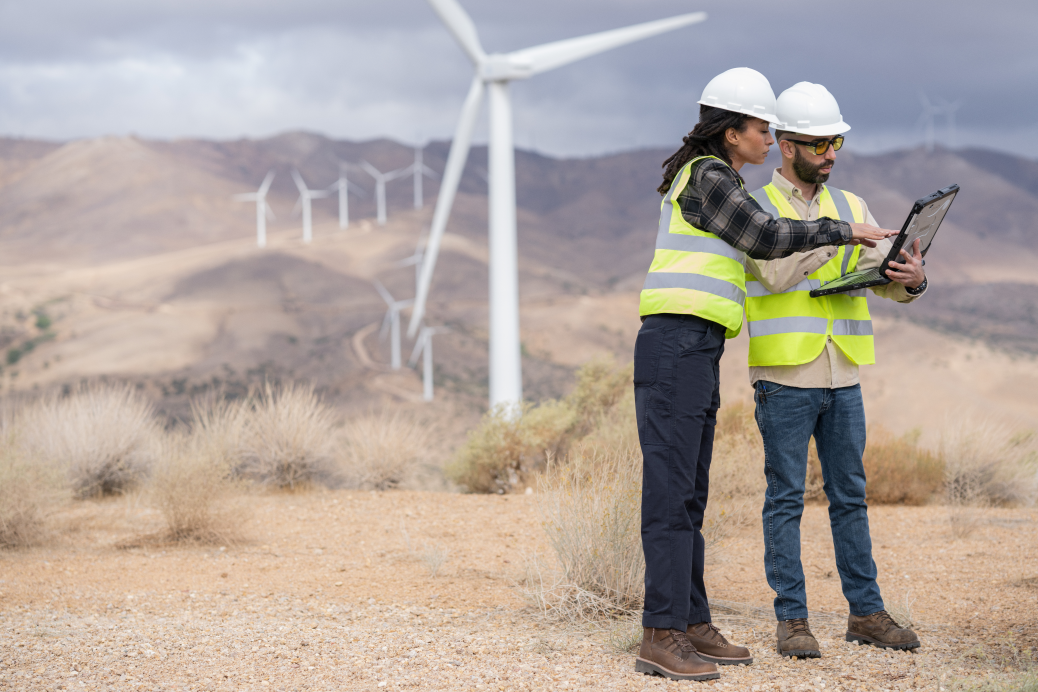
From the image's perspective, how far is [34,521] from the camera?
25.0 ft

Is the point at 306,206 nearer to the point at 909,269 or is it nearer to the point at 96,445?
the point at 96,445

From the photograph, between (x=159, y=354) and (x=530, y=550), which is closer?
(x=530, y=550)

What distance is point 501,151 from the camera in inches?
644

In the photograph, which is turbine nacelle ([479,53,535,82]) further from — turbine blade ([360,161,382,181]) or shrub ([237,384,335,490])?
turbine blade ([360,161,382,181])

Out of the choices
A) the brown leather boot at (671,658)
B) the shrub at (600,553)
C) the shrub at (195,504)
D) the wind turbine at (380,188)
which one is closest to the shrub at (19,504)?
the shrub at (195,504)

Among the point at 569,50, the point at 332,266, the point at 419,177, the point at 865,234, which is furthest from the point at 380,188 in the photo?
the point at 865,234

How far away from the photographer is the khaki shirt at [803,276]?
14.0ft

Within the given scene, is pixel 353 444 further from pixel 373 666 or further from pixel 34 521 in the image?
pixel 373 666

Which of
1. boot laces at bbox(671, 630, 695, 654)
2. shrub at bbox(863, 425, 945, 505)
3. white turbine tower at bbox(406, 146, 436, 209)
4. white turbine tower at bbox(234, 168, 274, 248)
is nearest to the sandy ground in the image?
boot laces at bbox(671, 630, 695, 654)

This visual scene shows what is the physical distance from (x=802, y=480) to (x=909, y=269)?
111 centimetres

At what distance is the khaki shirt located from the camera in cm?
426

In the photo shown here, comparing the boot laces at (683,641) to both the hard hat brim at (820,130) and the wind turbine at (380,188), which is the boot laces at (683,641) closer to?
the hard hat brim at (820,130)

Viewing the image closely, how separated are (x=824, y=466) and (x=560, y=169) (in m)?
188

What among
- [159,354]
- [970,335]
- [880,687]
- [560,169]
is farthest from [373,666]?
[560,169]
